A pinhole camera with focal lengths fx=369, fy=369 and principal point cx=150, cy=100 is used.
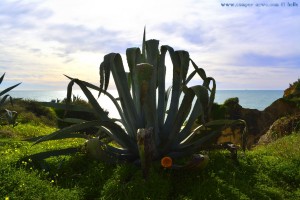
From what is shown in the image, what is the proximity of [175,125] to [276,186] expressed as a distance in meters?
1.81

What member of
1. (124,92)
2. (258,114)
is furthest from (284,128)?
(124,92)

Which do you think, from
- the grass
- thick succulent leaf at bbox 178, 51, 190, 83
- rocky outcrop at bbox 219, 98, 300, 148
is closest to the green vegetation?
the grass

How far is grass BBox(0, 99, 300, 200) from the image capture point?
4.60 m

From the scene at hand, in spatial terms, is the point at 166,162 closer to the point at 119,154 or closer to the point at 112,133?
the point at 119,154

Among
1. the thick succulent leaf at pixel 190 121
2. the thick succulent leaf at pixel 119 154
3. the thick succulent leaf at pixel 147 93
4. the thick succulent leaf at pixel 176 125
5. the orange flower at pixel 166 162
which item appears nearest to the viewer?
the thick succulent leaf at pixel 147 93

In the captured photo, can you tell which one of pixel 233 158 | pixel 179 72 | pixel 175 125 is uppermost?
pixel 179 72

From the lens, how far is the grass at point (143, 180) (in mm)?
4602

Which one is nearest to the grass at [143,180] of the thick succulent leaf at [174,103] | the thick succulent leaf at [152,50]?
the thick succulent leaf at [174,103]

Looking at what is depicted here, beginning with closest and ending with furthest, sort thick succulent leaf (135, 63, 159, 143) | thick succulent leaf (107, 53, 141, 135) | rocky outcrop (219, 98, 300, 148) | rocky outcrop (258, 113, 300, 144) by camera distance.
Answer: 1. thick succulent leaf (135, 63, 159, 143)
2. thick succulent leaf (107, 53, 141, 135)
3. rocky outcrop (258, 113, 300, 144)
4. rocky outcrop (219, 98, 300, 148)

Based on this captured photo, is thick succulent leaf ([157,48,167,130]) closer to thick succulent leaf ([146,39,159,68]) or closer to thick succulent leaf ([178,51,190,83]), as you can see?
thick succulent leaf ([146,39,159,68])

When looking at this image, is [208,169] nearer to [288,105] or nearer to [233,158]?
[233,158]

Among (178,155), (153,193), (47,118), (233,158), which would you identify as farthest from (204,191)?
(47,118)

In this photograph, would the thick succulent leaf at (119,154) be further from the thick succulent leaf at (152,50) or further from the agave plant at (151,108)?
the thick succulent leaf at (152,50)

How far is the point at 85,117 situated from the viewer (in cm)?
1503
